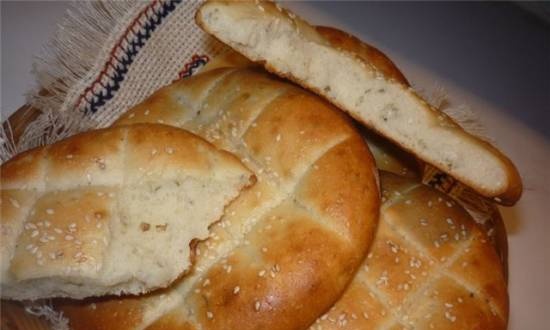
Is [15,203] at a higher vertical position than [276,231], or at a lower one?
higher

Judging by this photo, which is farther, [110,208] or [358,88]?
[358,88]

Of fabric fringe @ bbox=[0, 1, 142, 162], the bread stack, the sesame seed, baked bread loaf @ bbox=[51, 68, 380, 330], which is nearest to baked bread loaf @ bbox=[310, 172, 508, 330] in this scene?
the bread stack

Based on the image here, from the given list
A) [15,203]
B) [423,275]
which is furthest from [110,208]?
[423,275]

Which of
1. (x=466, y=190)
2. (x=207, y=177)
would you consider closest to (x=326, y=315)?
(x=207, y=177)

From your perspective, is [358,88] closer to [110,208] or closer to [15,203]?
[110,208]

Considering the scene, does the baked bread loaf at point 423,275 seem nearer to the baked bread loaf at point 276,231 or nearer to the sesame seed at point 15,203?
the baked bread loaf at point 276,231

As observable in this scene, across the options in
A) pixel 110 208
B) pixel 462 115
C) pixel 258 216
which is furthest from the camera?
pixel 462 115

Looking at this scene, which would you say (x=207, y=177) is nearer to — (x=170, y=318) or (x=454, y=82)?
(x=170, y=318)
